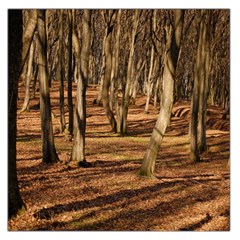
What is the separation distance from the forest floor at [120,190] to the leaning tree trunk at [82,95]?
0.54 meters

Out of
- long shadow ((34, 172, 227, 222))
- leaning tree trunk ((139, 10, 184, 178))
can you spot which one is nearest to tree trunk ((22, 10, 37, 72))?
long shadow ((34, 172, 227, 222))

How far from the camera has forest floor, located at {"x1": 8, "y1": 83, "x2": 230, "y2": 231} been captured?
24.6ft

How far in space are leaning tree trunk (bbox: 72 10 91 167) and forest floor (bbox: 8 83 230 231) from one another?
0.54m

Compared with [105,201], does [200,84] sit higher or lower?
higher

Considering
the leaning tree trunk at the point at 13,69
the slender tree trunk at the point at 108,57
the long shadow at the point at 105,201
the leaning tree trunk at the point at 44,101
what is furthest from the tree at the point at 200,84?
the leaning tree trunk at the point at 13,69

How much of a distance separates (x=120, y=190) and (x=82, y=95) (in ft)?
13.7

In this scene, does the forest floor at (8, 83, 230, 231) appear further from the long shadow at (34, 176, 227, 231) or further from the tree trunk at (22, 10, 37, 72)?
the tree trunk at (22, 10, 37, 72)

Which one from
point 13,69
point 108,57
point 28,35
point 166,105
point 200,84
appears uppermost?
point 108,57

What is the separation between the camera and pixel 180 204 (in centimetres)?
930

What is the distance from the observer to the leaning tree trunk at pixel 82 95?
12.9 meters

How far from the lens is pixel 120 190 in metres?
10.2

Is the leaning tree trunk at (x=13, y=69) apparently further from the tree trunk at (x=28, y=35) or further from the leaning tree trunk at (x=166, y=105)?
the leaning tree trunk at (x=166, y=105)

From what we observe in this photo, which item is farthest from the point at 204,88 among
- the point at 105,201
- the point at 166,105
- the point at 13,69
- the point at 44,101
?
the point at 13,69

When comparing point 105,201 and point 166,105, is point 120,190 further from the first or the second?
point 166,105
